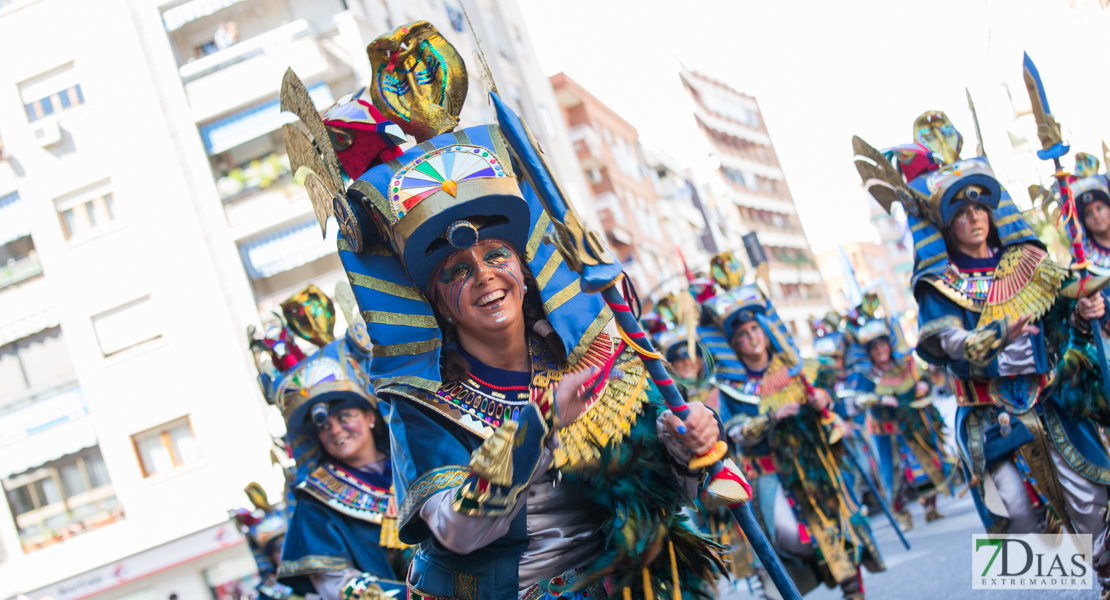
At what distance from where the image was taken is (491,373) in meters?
3.30

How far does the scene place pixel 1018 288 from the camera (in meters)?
5.55

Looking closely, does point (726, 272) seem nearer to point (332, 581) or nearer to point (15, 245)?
point (332, 581)

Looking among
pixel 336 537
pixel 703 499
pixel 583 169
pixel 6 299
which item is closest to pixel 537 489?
pixel 703 499

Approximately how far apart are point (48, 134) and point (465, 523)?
23925 mm

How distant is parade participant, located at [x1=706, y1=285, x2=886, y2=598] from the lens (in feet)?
22.0

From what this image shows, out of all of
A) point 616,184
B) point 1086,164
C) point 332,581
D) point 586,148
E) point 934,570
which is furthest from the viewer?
point 616,184

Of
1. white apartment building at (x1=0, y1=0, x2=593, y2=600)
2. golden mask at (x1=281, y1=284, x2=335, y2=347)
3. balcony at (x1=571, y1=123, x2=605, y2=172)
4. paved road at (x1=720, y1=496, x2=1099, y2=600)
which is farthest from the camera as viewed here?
balcony at (x1=571, y1=123, x2=605, y2=172)

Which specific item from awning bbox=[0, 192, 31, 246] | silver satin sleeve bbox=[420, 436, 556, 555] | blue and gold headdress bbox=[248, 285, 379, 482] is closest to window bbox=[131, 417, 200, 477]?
awning bbox=[0, 192, 31, 246]

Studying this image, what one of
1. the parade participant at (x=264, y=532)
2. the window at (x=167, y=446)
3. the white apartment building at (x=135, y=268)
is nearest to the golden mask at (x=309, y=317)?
the parade participant at (x=264, y=532)

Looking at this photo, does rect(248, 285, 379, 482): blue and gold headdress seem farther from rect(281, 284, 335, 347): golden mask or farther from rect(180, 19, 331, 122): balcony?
rect(180, 19, 331, 122): balcony

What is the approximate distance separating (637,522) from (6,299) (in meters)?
24.9

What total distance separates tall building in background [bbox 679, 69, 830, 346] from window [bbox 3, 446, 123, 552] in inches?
1507

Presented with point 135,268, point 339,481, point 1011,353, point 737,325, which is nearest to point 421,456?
point 339,481

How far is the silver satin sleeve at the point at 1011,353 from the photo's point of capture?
18.0ft
